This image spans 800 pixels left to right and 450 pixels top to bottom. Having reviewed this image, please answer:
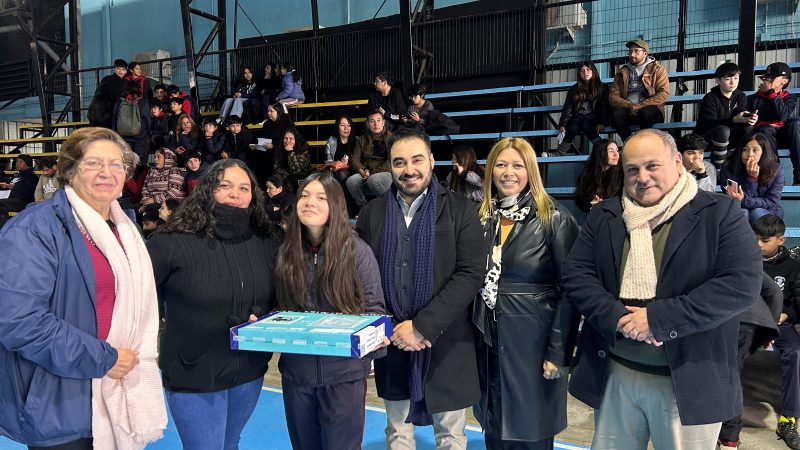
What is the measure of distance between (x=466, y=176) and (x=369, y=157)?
1.62m

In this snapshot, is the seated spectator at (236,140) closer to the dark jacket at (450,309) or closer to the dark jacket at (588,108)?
the dark jacket at (588,108)

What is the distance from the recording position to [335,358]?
2.25m

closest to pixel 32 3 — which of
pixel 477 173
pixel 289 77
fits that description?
pixel 289 77

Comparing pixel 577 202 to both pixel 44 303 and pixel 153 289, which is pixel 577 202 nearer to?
pixel 153 289

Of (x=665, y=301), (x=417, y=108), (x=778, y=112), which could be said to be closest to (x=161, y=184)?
(x=417, y=108)

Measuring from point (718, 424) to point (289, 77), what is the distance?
915cm

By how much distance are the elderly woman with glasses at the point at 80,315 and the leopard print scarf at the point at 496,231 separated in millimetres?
1310

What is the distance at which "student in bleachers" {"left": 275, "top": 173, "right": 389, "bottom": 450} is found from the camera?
2.26 meters

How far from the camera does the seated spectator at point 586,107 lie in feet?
23.0

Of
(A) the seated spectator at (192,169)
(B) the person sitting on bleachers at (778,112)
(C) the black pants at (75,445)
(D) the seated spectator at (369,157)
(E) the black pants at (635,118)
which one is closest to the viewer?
(C) the black pants at (75,445)

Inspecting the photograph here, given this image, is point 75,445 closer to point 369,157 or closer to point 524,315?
point 524,315

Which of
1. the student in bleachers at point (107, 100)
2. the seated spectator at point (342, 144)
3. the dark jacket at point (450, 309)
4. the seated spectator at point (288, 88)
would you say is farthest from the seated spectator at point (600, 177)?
the student in bleachers at point (107, 100)

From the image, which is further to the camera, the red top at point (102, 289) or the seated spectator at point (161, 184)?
the seated spectator at point (161, 184)

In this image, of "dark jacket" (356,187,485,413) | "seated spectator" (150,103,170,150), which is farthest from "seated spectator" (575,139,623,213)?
"seated spectator" (150,103,170,150)
